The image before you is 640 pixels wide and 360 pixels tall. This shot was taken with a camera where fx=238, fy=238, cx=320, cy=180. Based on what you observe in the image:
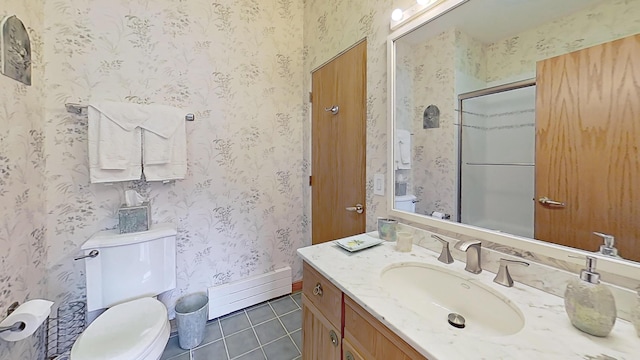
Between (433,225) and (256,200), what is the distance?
54.6 inches

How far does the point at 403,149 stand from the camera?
49.6 inches

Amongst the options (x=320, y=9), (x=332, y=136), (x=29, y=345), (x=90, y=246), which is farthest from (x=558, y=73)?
(x=29, y=345)

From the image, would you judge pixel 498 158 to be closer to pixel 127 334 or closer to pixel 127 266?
pixel 127 334

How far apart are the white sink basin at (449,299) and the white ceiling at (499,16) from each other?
896mm

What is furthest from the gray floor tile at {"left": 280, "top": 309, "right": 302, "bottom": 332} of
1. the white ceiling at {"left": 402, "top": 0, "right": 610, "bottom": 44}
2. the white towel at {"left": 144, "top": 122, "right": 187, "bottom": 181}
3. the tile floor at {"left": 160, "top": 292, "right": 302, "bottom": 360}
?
the white ceiling at {"left": 402, "top": 0, "right": 610, "bottom": 44}

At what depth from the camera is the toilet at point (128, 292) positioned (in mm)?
997

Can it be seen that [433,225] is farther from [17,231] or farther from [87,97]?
[87,97]

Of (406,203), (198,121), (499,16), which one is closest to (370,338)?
(406,203)

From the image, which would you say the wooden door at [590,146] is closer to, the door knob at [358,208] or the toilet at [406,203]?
the toilet at [406,203]

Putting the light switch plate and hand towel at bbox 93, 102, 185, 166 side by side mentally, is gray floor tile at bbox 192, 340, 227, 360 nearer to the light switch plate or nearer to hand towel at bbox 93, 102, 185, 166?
hand towel at bbox 93, 102, 185, 166

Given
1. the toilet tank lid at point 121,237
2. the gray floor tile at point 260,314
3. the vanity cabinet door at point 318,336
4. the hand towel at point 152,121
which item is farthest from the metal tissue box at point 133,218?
the vanity cabinet door at point 318,336

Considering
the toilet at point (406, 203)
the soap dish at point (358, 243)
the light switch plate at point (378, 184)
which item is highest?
the light switch plate at point (378, 184)

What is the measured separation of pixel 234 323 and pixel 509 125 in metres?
2.04

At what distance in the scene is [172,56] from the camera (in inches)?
63.5
